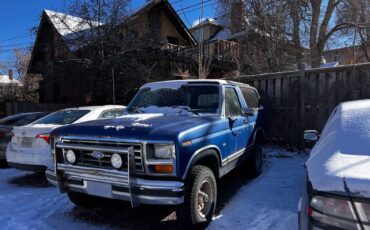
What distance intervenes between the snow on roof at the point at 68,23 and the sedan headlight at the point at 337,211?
1415cm

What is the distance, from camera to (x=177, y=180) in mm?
3545

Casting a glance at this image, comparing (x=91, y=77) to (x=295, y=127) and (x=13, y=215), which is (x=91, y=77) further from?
(x=13, y=215)

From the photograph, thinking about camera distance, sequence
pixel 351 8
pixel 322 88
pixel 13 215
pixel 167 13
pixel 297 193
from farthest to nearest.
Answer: pixel 167 13, pixel 351 8, pixel 322 88, pixel 297 193, pixel 13 215

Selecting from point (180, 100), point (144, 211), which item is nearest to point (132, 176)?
point (144, 211)

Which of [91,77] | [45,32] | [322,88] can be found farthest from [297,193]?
[45,32]

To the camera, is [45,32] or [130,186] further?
[45,32]

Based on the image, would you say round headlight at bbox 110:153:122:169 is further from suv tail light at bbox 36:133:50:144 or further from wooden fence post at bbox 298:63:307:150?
wooden fence post at bbox 298:63:307:150

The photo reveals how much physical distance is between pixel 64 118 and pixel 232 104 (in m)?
3.75

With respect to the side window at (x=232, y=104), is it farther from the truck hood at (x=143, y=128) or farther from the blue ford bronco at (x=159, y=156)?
the truck hood at (x=143, y=128)

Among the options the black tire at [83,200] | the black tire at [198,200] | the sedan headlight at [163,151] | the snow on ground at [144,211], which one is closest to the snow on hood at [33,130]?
the snow on ground at [144,211]

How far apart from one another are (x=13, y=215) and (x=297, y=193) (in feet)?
14.7

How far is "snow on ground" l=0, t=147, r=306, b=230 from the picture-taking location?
14.0 ft

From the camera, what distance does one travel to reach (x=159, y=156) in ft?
11.7

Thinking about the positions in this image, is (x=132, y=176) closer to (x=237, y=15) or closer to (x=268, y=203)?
(x=268, y=203)
